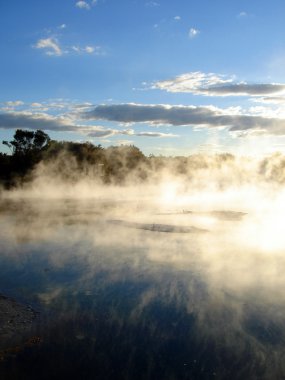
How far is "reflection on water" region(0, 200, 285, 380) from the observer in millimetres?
7422

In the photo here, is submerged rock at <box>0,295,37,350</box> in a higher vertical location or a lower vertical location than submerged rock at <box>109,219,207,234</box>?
lower

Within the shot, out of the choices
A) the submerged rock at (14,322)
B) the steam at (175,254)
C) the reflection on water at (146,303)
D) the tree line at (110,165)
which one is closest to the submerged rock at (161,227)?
the steam at (175,254)

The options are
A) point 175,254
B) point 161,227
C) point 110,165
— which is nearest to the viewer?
point 175,254

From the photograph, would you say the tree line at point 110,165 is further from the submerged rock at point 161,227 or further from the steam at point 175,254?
the submerged rock at point 161,227

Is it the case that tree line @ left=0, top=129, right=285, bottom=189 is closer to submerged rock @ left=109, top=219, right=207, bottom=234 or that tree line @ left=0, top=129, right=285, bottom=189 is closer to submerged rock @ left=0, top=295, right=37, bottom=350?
submerged rock @ left=109, top=219, right=207, bottom=234

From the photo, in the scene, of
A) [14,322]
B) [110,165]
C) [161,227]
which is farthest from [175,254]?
[110,165]

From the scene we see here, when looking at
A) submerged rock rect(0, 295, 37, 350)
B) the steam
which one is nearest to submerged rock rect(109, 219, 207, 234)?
the steam

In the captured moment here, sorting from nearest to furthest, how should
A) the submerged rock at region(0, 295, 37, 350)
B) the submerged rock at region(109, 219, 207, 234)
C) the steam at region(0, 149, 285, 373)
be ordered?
the submerged rock at region(0, 295, 37, 350) < the steam at region(0, 149, 285, 373) < the submerged rock at region(109, 219, 207, 234)

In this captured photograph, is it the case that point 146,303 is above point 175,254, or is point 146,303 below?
below

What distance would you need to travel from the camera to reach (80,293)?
1106 centimetres

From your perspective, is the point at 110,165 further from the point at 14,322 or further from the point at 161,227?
the point at 14,322

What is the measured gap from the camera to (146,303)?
10.4 metres

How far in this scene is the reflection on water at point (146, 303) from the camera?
7.42m

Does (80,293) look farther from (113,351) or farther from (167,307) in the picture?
(113,351)
